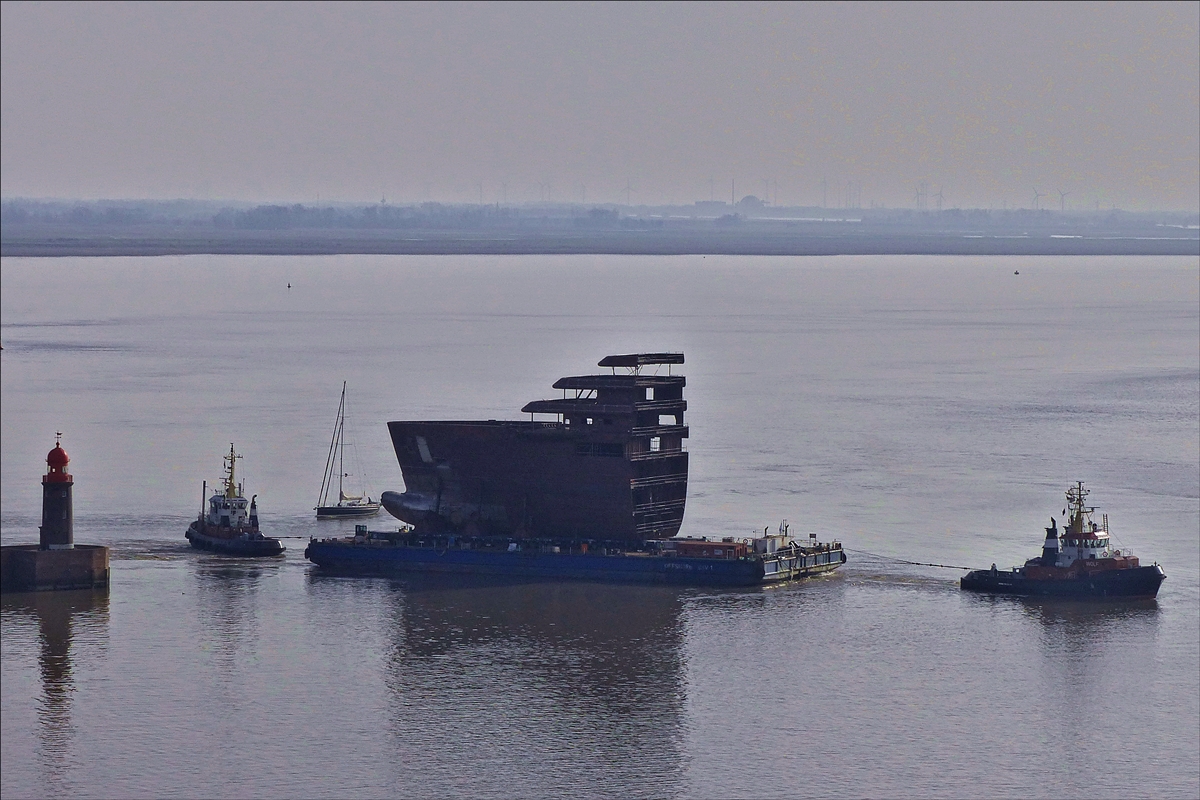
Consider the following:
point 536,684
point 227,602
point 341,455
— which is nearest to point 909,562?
point 536,684

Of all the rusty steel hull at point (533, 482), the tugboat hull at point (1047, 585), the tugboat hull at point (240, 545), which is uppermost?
the rusty steel hull at point (533, 482)

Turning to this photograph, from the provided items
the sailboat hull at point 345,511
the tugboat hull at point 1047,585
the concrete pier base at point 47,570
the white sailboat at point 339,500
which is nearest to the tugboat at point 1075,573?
the tugboat hull at point 1047,585

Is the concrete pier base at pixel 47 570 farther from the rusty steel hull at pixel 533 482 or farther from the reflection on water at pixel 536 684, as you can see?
the rusty steel hull at pixel 533 482

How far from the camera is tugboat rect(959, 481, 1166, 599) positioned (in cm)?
7025

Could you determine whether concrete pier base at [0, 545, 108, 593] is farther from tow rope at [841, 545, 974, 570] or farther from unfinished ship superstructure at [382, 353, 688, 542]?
tow rope at [841, 545, 974, 570]

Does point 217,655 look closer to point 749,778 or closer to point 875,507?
point 749,778

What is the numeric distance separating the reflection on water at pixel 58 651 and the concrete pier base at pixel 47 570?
388 mm

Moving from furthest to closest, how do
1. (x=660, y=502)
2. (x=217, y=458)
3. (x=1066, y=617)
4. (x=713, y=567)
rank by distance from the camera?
(x=217, y=458)
(x=660, y=502)
(x=713, y=567)
(x=1066, y=617)

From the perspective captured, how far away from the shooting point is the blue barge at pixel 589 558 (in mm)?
72875

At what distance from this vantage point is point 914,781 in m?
49.2

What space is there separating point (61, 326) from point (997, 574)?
138037mm

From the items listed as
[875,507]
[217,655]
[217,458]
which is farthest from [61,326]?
[217,655]

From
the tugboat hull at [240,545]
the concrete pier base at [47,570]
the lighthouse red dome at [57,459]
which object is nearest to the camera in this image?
the concrete pier base at [47,570]

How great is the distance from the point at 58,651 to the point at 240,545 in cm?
1636
